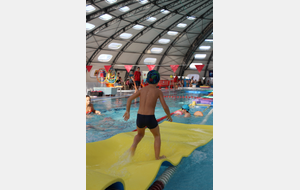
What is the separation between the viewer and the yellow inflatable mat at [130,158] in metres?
1.81

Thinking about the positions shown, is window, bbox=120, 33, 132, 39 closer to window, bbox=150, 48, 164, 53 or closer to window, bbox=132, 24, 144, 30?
window, bbox=132, 24, 144, 30

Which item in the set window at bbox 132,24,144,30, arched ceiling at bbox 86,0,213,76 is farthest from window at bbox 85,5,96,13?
window at bbox 132,24,144,30

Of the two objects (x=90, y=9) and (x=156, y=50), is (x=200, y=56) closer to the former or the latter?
(x=156, y=50)

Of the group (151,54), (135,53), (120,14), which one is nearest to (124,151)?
(120,14)

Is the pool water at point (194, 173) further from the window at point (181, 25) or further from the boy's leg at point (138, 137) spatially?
the window at point (181, 25)

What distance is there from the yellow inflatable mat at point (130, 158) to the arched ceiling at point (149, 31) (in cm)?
1250

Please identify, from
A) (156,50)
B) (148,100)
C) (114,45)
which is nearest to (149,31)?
(114,45)

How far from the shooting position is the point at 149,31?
71.8ft

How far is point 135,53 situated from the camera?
24.7 m

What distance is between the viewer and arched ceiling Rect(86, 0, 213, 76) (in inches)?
658

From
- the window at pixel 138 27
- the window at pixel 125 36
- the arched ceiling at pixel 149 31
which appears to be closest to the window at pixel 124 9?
the arched ceiling at pixel 149 31
